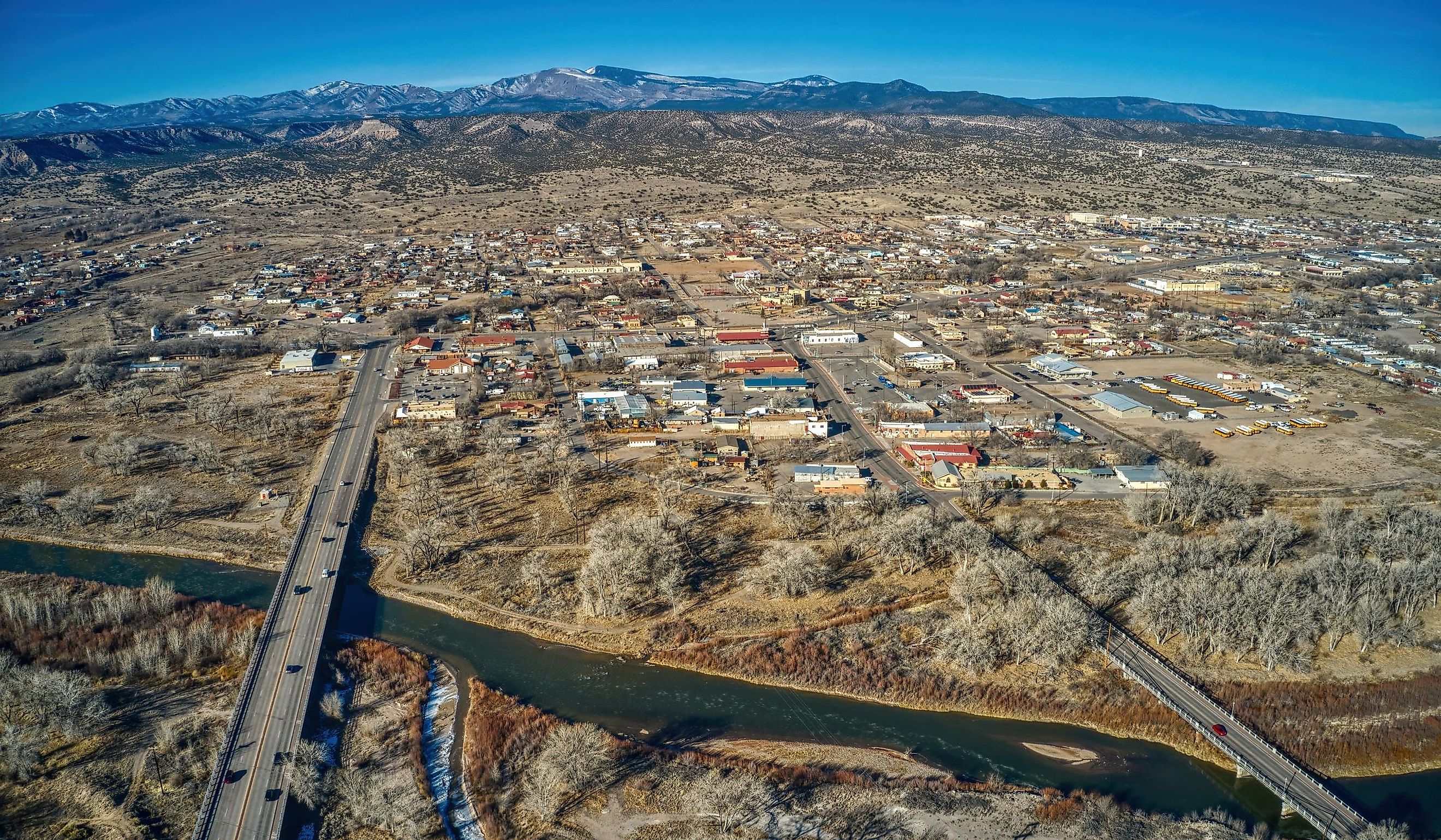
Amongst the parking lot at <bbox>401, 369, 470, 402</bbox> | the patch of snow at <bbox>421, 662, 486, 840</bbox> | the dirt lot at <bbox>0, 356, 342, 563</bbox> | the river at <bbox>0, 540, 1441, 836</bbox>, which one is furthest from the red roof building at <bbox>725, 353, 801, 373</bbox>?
the patch of snow at <bbox>421, 662, 486, 840</bbox>

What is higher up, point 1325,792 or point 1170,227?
point 1170,227

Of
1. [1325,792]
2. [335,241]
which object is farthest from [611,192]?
[1325,792]

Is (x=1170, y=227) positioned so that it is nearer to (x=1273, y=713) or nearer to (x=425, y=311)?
(x=425, y=311)

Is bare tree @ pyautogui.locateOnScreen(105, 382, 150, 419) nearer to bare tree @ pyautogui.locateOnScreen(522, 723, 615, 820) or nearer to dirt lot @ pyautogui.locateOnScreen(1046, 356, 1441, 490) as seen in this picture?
bare tree @ pyautogui.locateOnScreen(522, 723, 615, 820)

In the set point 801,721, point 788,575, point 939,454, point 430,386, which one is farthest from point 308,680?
point 430,386

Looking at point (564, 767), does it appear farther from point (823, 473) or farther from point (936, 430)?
point (936, 430)

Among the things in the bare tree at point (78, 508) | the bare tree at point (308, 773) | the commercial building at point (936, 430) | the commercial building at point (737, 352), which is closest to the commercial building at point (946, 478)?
the commercial building at point (936, 430)

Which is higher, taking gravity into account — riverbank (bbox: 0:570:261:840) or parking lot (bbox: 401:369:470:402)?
parking lot (bbox: 401:369:470:402)
